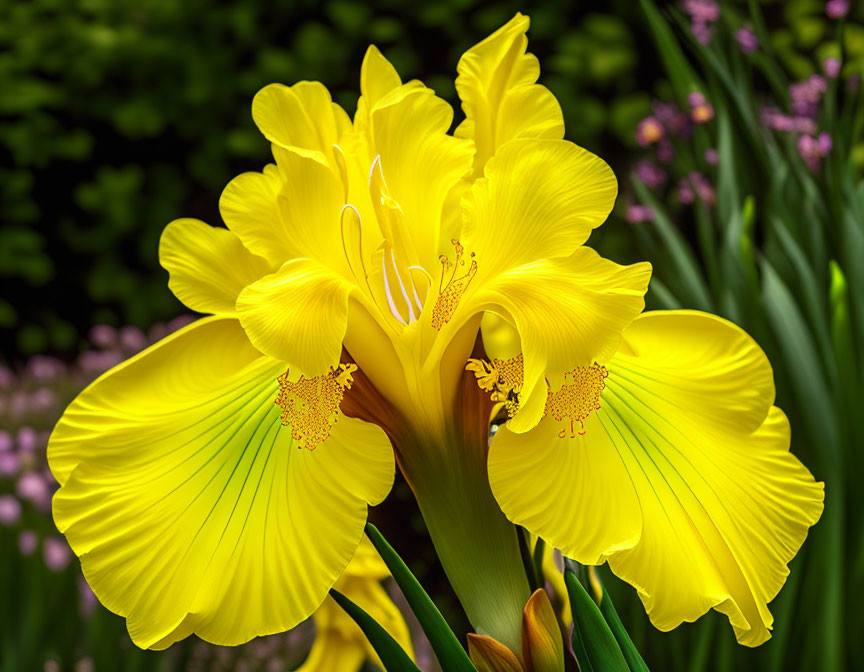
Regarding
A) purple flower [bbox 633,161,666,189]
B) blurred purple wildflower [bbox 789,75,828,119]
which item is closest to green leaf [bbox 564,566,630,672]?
blurred purple wildflower [bbox 789,75,828,119]

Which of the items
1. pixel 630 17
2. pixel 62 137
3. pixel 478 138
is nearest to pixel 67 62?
pixel 62 137

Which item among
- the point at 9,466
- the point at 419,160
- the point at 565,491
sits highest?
the point at 419,160

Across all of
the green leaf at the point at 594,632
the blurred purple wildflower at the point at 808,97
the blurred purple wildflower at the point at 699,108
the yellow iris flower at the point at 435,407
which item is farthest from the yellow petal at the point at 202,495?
the blurred purple wildflower at the point at 808,97

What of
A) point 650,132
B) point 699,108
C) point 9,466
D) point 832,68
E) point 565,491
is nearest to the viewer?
point 565,491

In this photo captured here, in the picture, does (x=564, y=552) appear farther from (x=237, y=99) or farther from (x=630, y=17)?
(x=237, y=99)

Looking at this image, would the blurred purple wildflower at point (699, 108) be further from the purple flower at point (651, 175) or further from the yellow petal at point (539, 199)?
the yellow petal at point (539, 199)

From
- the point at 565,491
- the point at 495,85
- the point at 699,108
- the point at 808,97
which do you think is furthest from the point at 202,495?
the point at 808,97

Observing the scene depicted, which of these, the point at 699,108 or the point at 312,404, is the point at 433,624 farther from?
the point at 699,108
